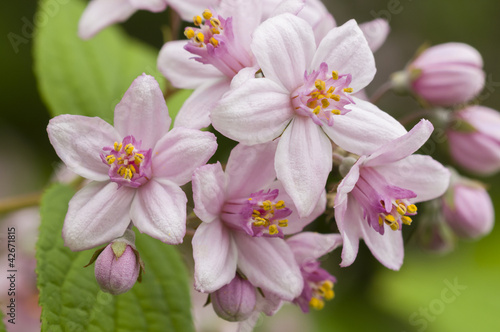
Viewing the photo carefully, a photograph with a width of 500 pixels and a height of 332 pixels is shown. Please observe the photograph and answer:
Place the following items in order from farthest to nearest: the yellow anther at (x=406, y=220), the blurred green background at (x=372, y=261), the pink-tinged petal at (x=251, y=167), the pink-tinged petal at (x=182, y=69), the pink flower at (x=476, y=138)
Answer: the blurred green background at (x=372, y=261) → the pink flower at (x=476, y=138) → the pink-tinged petal at (x=182, y=69) → the yellow anther at (x=406, y=220) → the pink-tinged petal at (x=251, y=167)

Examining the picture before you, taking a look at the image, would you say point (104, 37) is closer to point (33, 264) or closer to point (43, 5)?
point (43, 5)

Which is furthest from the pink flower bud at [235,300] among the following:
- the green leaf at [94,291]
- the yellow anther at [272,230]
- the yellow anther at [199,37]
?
the yellow anther at [199,37]

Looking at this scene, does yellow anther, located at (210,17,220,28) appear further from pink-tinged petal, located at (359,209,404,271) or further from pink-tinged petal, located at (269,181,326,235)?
pink-tinged petal, located at (359,209,404,271)

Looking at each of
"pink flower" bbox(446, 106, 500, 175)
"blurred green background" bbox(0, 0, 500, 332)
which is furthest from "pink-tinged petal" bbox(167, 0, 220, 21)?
"blurred green background" bbox(0, 0, 500, 332)

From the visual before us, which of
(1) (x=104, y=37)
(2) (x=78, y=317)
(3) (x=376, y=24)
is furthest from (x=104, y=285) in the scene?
(1) (x=104, y=37)

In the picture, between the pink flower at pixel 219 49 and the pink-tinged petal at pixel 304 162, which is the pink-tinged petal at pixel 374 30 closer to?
the pink flower at pixel 219 49

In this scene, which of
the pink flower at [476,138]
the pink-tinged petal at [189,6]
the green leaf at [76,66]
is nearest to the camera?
the pink-tinged petal at [189,6]
